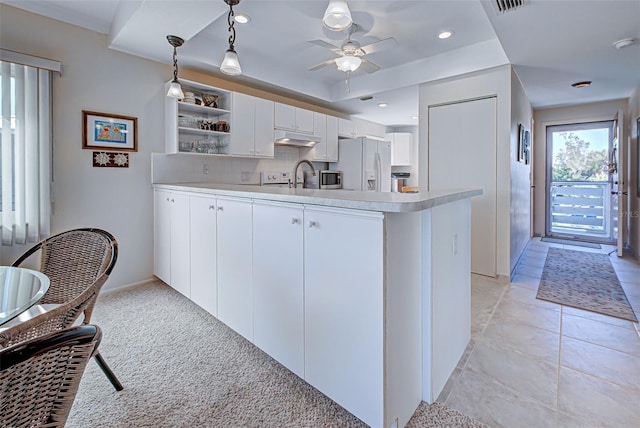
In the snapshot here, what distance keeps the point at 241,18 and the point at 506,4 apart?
2.08 metres

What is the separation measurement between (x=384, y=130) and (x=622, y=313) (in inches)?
200

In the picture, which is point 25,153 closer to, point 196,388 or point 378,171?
point 196,388

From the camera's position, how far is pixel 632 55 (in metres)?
2.96

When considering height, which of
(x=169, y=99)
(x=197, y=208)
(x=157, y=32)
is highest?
(x=157, y=32)

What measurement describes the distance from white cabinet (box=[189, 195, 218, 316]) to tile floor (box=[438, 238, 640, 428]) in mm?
1570

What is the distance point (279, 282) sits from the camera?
159cm

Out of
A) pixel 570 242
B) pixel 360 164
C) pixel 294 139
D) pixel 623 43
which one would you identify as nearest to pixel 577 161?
pixel 570 242

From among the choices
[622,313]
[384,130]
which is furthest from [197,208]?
[384,130]

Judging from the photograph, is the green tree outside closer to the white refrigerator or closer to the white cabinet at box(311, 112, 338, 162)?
the white refrigerator

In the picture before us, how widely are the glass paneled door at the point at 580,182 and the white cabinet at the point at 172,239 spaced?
601 cm

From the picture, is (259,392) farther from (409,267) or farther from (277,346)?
(409,267)

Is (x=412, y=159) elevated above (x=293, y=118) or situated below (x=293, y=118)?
below

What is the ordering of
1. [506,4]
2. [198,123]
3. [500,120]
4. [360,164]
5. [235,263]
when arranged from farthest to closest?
[360,164] → [198,123] → [500,120] → [506,4] → [235,263]

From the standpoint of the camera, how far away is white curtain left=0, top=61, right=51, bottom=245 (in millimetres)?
2262
